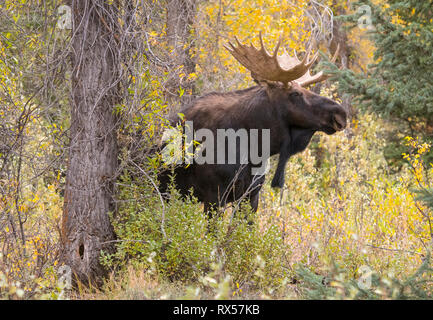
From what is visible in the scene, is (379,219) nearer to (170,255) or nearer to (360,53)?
(170,255)

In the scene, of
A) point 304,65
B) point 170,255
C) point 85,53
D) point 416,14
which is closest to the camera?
point 170,255

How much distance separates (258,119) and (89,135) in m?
2.09

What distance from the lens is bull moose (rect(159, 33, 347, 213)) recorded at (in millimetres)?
6602

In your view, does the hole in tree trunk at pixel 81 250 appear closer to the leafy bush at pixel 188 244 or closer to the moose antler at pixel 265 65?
the leafy bush at pixel 188 244

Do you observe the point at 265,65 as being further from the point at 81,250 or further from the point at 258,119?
the point at 81,250

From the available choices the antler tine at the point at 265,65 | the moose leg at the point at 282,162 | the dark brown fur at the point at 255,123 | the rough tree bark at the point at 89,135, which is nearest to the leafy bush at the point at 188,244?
the rough tree bark at the point at 89,135

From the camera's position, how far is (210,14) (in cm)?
958

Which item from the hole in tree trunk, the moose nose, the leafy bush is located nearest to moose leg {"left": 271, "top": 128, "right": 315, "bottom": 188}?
the moose nose

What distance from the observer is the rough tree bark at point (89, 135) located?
5.50 meters

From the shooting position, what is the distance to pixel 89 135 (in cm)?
552
